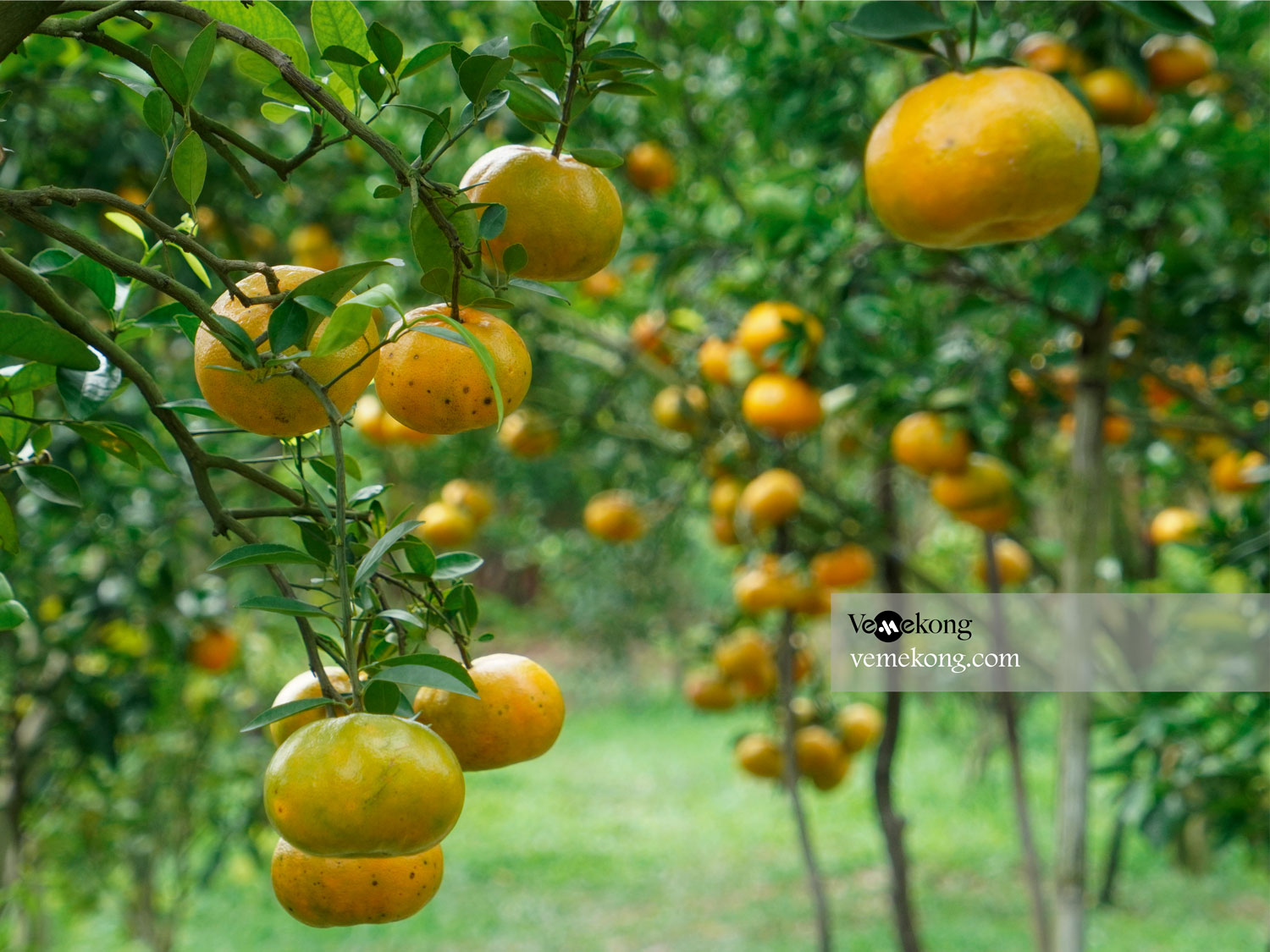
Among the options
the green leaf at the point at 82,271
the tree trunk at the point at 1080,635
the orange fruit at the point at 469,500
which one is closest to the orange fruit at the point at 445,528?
the orange fruit at the point at 469,500

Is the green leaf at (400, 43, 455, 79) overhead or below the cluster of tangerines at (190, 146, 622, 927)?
overhead

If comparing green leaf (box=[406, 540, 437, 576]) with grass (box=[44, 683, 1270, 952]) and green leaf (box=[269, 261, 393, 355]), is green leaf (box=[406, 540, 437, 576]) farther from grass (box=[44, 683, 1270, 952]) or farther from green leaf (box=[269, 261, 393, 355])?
grass (box=[44, 683, 1270, 952])

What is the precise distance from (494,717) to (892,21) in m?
0.47

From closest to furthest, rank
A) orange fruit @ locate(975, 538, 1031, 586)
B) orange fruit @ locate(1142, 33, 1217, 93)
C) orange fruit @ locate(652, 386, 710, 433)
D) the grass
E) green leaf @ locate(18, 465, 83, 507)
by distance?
1. green leaf @ locate(18, 465, 83, 507)
2. orange fruit @ locate(1142, 33, 1217, 93)
3. orange fruit @ locate(652, 386, 710, 433)
4. orange fruit @ locate(975, 538, 1031, 586)
5. the grass

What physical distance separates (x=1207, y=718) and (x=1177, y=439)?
776 mm

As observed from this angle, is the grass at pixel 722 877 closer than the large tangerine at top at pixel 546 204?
No

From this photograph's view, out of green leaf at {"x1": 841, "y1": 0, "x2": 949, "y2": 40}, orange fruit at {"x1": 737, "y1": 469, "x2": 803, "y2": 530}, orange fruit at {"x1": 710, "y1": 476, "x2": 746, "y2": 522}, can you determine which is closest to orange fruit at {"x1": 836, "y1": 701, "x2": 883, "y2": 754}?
orange fruit at {"x1": 710, "y1": 476, "x2": 746, "y2": 522}

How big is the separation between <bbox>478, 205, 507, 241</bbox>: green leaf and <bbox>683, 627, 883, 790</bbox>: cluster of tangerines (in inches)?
77.0

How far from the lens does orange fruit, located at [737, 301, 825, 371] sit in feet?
5.17

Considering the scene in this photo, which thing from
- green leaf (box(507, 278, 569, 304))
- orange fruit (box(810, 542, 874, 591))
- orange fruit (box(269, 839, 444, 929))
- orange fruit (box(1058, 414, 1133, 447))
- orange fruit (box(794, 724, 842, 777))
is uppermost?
green leaf (box(507, 278, 569, 304))

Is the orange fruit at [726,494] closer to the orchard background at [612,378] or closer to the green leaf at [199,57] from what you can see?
the orchard background at [612,378]

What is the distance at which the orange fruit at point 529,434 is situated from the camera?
2.33 m

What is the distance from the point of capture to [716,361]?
1.96 metres

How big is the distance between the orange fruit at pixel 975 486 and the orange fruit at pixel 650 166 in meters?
0.91
